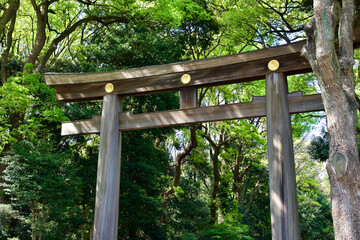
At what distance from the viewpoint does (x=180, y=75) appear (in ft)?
17.7

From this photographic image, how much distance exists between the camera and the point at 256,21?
9.98 m

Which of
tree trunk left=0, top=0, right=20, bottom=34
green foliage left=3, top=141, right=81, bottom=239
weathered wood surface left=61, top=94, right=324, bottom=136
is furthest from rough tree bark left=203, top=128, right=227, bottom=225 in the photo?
tree trunk left=0, top=0, right=20, bottom=34

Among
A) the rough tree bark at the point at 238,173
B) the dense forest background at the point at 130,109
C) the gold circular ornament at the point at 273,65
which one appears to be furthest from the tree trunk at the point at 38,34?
the rough tree bark at the point at 238,173

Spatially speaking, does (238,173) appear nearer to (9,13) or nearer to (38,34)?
(38,34)

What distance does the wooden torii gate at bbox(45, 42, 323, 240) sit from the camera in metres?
4.46

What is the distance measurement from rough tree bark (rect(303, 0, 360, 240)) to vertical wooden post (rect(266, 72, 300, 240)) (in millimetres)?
787

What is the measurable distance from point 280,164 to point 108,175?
278 centimetres

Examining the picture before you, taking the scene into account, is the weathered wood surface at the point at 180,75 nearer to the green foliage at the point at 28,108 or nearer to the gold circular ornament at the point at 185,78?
the gold circular ornament at the point at 185,78

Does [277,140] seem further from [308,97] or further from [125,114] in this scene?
[125,114]

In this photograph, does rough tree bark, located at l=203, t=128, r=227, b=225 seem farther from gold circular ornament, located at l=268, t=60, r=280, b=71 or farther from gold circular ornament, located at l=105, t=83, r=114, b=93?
gold circular ornament, located at l=268, t=60, r=280, b=71

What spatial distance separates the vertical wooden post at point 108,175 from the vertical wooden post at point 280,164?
2535mm

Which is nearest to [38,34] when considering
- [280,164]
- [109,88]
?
[109,88]

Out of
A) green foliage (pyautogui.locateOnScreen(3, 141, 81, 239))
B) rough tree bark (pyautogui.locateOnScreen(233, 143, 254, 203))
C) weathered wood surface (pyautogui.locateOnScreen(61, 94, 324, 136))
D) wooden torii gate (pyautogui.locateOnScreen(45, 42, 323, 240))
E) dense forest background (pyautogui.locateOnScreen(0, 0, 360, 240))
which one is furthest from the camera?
rough tree bark (pyautogui.locateOnScreen(233, 143, 254, 203))

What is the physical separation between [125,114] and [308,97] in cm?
300
